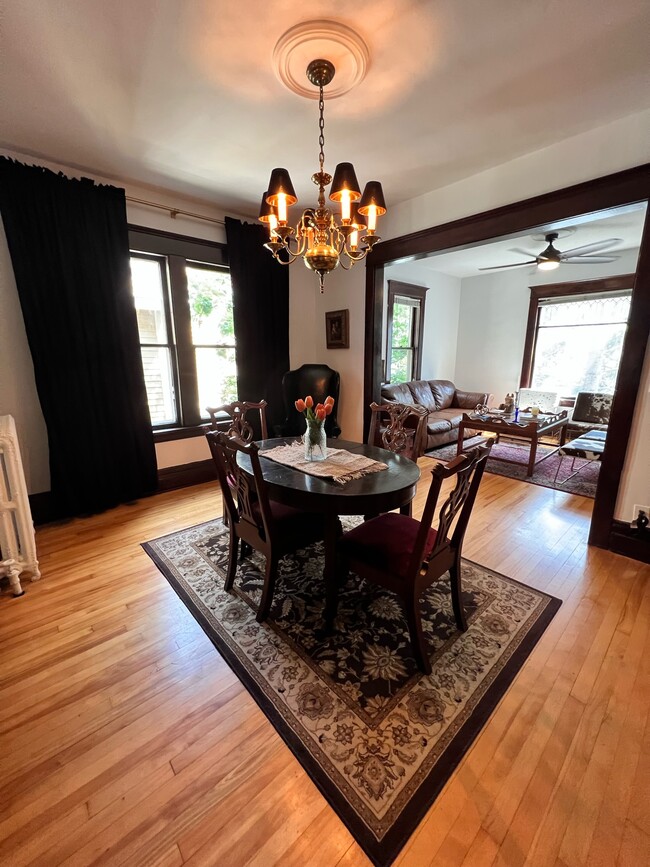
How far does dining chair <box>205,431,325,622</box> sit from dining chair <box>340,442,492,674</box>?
0.29m

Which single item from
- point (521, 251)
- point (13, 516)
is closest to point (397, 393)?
point (521, 251)

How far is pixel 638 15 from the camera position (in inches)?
56.7

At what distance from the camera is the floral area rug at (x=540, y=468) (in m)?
3.68

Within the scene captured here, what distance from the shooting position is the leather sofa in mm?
4809

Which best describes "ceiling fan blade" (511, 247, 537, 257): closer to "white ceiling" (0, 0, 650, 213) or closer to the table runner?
"white ceiling" (0, 0, 650, 213)

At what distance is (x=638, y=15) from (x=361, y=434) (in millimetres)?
3267

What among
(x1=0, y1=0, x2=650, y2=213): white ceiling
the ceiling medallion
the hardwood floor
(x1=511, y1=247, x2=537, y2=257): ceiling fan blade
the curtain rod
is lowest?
the hardwood floor

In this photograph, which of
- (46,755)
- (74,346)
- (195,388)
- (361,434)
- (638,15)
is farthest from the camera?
(361,434)

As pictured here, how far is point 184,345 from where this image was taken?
11.6ft

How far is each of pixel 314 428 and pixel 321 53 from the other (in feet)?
5.81

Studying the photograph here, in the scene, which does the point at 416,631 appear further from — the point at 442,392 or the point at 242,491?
the point at 442,392

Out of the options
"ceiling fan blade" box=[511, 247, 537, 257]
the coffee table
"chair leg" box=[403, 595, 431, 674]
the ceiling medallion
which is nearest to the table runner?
"chair leg" box=[403, 595, 431, 674]

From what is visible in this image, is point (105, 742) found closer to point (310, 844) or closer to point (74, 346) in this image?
point (310, 844)

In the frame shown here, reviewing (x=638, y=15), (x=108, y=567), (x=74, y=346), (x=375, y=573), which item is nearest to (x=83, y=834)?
(x=375, y=573)
